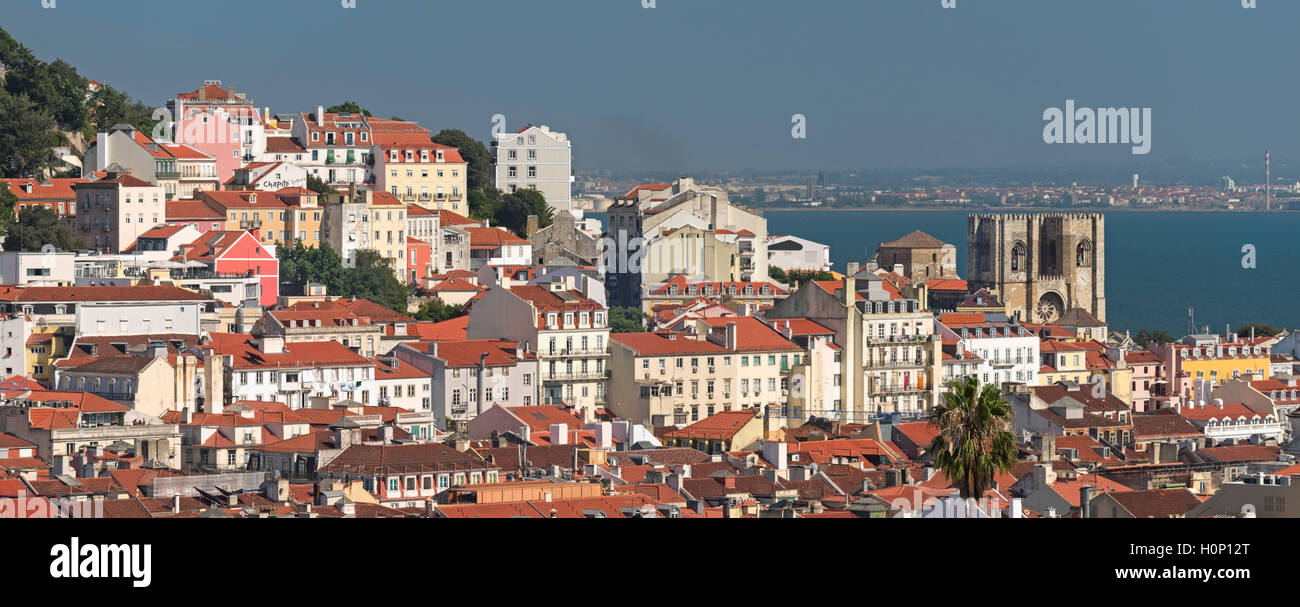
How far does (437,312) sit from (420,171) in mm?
15890

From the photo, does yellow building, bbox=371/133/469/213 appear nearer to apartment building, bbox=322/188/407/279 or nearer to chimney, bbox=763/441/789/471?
apartment building, bbox=322/188/407/279

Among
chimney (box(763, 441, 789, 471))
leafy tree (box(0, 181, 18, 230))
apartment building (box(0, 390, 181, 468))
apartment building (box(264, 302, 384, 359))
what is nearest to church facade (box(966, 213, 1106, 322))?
leafy tree (box(0, 181, 18, 230))

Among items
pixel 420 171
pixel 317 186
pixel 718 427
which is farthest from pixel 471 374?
pixel 420 171

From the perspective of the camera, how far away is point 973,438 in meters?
33.2

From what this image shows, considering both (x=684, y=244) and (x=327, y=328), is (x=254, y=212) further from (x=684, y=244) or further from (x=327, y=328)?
(x=327, y=328)

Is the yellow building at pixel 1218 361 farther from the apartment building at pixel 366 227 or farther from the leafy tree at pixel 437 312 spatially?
the apartment building at pixel 366 227

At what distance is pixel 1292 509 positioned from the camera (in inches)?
1275

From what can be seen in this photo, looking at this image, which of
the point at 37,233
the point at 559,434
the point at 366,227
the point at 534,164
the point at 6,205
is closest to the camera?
the point at 559,434

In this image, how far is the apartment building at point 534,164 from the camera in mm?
100500

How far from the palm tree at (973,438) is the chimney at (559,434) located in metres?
16.9
